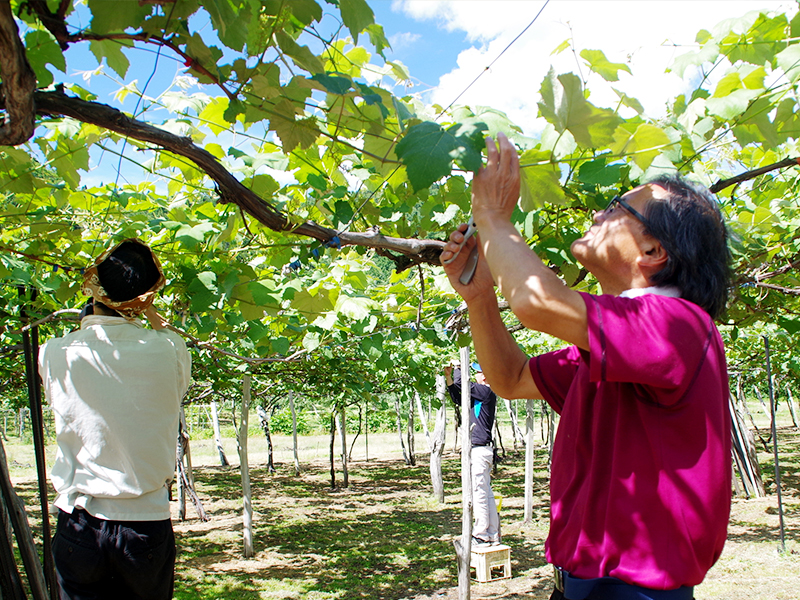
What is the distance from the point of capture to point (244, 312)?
2654 millimetres

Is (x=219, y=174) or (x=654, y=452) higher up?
(x=219, y=174)

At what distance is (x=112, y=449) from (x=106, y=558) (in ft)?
1.00

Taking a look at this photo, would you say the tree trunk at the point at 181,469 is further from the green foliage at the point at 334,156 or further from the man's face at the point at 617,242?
the man's face at the point at 617,242

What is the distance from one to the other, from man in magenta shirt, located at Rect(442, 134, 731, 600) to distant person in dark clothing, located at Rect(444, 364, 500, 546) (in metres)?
4.88

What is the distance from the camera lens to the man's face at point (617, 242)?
119 centimetres

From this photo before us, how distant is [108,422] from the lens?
1.72 metres

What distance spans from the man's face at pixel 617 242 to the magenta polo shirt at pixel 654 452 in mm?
201

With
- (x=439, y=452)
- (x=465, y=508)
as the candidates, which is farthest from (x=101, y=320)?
(x=439, y=452)

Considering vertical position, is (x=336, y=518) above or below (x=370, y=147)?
below

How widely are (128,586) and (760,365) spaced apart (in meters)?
14.9

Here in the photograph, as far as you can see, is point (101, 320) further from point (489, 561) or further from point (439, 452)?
point (439, 452)

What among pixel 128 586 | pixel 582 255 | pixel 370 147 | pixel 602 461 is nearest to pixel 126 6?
pixel 370 147

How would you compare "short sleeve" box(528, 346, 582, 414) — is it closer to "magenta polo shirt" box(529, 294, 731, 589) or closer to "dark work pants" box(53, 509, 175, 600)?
"magenta polo shirt" box(529, 294, 731, 589)

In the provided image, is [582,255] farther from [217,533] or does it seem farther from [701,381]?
[217,533]
